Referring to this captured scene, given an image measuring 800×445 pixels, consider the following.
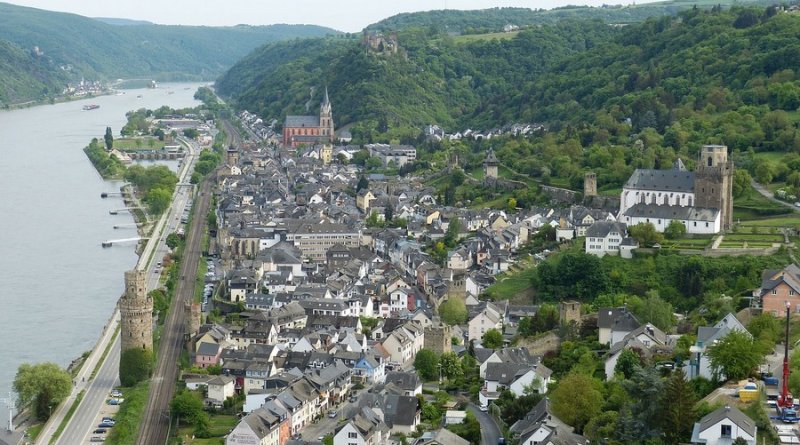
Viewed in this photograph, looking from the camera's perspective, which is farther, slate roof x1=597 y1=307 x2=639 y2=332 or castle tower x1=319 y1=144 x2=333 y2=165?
castle tower x1=319 y1=144 x2=333 y2=165

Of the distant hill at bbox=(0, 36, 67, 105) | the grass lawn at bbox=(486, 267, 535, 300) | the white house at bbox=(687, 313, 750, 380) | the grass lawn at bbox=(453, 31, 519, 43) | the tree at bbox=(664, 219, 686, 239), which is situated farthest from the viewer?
the distant hill at bbox=(0, 36, 67, 105)

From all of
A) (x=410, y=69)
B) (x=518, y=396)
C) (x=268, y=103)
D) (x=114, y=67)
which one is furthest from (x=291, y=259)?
(x=114, y=67)

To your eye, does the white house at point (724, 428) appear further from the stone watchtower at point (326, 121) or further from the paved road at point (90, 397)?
the stone watchtower at point (326, 121)

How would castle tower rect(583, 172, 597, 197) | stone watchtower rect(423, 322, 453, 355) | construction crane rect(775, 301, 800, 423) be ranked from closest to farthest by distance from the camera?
construction crane rect(775, 301, 800, 423) → stone watchtower rect(423, 322, 453, 355) → castle tower rect(583, 172, 597, 197)

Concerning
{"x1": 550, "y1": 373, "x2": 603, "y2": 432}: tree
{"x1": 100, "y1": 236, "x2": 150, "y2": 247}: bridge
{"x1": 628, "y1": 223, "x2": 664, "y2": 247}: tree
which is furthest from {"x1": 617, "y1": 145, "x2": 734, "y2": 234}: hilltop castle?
{"x1": 100, "y1": 236, "x2": 150, "y2": 247}: bridge

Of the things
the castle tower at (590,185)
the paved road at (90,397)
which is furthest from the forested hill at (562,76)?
the paved road at (90,397)

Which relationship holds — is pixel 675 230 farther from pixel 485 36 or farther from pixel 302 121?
pixel 485 36

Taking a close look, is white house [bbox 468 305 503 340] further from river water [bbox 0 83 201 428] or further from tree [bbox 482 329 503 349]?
river water [bbox 0 83 201 428]
